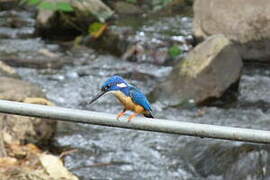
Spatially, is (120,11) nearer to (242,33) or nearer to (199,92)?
(242,33)

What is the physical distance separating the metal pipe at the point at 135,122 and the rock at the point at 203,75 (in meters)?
4.87

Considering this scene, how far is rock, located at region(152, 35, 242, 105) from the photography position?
6.32 m

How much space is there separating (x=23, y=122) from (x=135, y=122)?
3.31 meters

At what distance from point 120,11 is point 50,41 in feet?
7.32

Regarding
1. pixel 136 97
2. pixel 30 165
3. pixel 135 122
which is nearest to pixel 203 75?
pixel 30 165

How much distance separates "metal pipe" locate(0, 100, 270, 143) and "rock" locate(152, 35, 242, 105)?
4869 millimetres

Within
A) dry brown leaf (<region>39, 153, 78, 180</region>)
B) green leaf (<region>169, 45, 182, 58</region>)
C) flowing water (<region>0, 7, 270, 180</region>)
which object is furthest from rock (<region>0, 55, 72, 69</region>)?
dry brown leaf (<region>39, 153, 78, 180</region>)

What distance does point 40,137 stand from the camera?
4.83 meters

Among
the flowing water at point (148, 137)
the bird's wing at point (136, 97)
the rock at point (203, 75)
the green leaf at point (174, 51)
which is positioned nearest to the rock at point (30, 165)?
the flowing water at point (148, 137)

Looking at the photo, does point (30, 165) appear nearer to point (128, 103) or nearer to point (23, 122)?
point (23, 122)

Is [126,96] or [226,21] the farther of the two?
[226,21]

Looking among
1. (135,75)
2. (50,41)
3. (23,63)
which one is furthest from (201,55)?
(50,41)

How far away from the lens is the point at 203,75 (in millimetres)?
6324

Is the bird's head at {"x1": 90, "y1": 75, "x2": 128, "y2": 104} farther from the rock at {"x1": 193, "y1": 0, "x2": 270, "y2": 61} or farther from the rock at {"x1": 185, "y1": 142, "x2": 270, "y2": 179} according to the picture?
the rock at {"x1": 193, "y1": 0, "x2": 270, "y2": 61}
